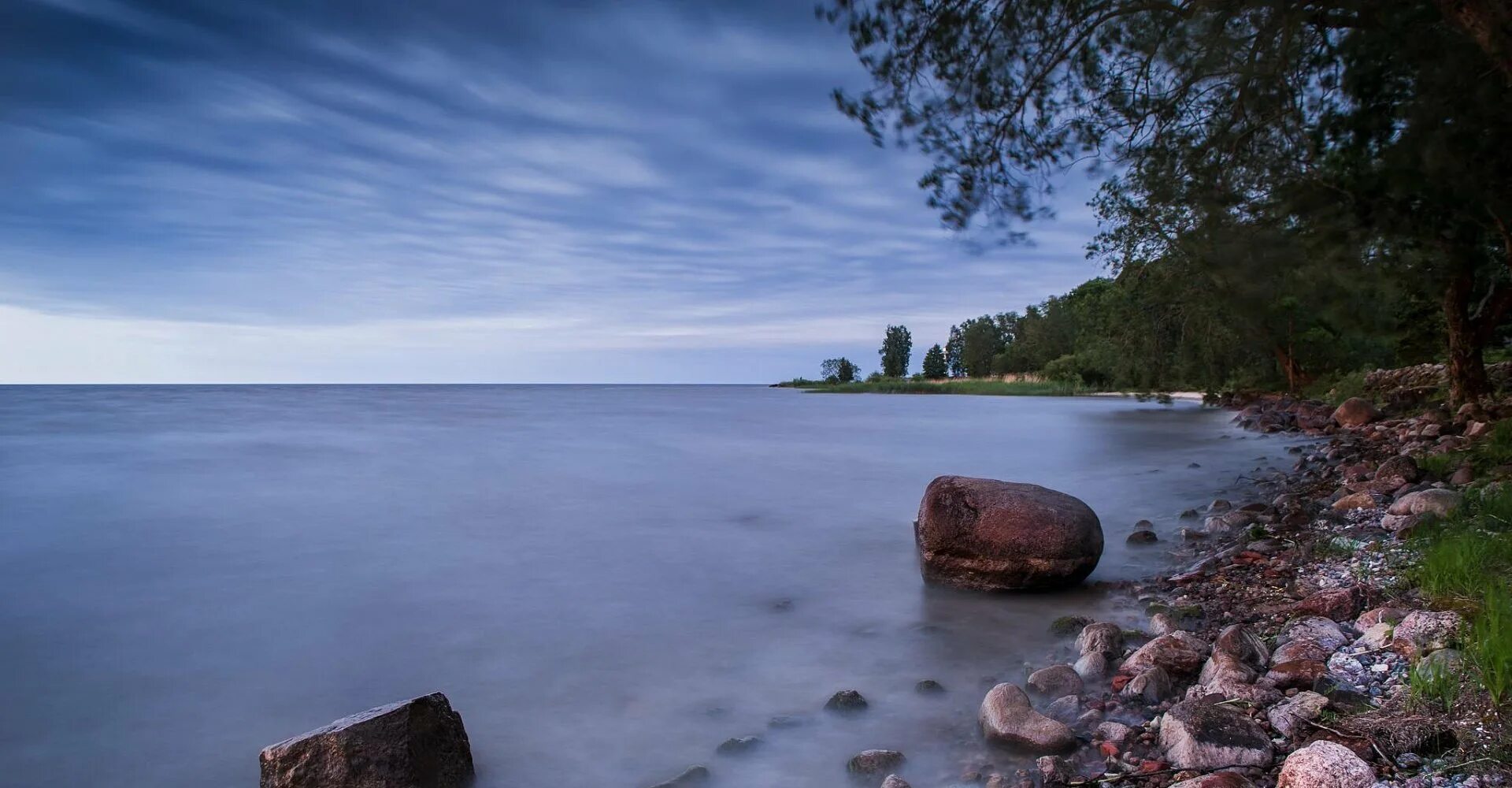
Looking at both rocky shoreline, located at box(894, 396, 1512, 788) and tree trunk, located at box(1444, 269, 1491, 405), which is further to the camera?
tree trunk, located at box(1444, 269, 1491, 405)

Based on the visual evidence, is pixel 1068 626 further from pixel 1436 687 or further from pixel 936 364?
pixel 936 364

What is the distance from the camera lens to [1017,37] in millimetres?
6652

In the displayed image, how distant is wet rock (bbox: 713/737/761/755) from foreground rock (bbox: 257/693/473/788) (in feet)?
4.08

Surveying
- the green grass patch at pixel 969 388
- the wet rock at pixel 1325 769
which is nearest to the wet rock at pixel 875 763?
the wet rock at pixel 1325 769

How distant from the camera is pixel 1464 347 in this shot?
44.7 feet

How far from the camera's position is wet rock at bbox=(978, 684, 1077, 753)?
11.5 feet

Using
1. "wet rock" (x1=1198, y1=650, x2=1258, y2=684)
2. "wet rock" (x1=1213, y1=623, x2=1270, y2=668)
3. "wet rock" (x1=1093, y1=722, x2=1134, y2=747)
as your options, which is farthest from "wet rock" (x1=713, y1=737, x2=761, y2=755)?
"wet rock" (x1=1213, y1=623, x2=1270, y2=668)

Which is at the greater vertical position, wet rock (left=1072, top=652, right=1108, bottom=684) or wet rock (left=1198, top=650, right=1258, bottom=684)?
wet rock (left=1198, top=650, right=1258, bottom=684)

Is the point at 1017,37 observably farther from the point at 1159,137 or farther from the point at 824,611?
the point at 824,611

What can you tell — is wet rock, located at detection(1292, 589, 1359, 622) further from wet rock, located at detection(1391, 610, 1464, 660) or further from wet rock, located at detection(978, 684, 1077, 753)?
wet rock, located at detection(978, 684, 1077, 753)

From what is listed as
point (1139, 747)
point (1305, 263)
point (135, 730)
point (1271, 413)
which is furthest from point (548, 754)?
point (1271, 413)

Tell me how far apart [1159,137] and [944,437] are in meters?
18.6

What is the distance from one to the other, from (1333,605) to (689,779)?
3.40 metres

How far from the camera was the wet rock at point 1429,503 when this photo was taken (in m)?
5.81
